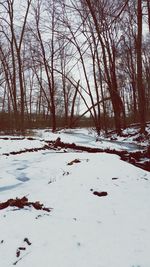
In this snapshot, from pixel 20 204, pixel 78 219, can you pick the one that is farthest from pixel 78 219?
pixel 20 204

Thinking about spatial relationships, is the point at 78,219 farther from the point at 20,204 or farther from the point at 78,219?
the point at 20,204

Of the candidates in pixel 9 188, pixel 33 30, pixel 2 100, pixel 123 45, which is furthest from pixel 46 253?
pixel 2 100

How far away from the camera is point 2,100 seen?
1560 inches

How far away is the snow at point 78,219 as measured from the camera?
2348 millimetres

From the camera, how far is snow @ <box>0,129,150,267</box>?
2348 mm

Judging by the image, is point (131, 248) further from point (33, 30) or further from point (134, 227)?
point (33, 30)

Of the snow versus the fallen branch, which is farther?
the fallen branch

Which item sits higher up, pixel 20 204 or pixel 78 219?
pixel 20 204

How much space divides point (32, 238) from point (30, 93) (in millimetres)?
40306

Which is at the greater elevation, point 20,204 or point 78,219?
point 20,204

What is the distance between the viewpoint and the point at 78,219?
3.03m

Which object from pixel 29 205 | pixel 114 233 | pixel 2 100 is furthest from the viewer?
pixel 2 100

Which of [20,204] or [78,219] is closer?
[78,219]

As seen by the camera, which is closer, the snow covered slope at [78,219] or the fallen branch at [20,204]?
the snow covered slope at [78,219]
